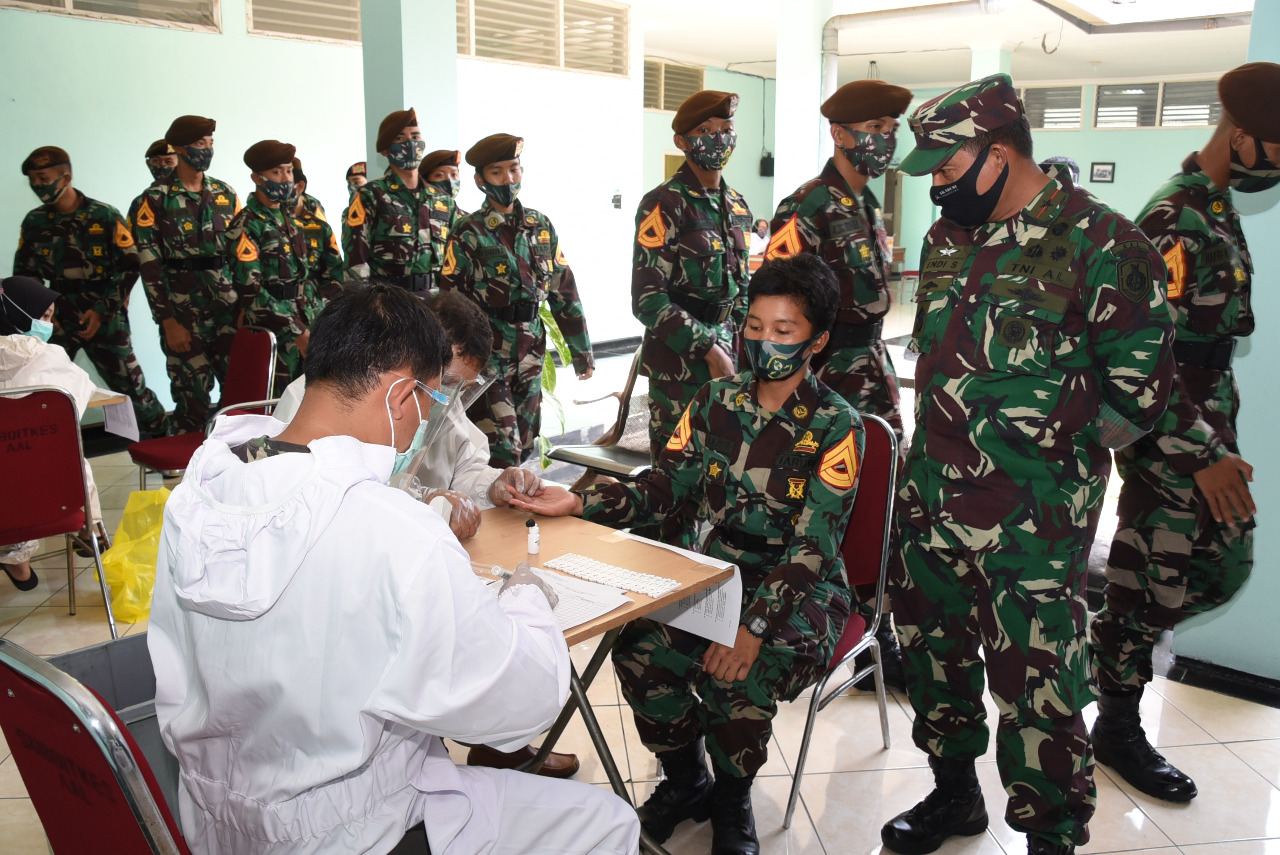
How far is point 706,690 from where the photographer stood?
221 cm

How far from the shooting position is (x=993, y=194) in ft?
6.51

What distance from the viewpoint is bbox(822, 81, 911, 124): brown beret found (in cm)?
316

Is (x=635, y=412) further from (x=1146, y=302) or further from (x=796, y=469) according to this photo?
(x=1146, y=302)

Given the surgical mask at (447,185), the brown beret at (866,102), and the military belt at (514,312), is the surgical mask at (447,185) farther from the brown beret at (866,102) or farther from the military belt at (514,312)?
the brown beret at (866,102)

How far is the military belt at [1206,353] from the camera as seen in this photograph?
2520 millimetres

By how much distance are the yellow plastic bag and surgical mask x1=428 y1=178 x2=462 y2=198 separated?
8.16 feet

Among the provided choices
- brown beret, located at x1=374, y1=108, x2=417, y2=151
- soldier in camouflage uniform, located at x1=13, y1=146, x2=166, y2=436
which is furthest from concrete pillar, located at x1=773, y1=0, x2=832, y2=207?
soldier in camouflage uniform, located at x1=13, y1=146, x2=166, y2=436

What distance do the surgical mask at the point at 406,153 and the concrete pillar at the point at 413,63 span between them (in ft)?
1.13

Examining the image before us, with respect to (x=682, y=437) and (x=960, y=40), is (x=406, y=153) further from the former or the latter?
Result: (x=960, y=40)

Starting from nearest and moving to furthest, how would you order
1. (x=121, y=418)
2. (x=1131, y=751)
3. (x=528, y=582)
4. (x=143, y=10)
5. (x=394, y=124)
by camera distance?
(x=528, y=582) < (x=1131, y=751) < (x=121, y=418) < (x=394, y=124) < (x=143, y=10)

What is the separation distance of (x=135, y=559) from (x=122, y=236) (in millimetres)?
3110

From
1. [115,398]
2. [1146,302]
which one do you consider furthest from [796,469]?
[115,398]

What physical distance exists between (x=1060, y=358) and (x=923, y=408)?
0.33 m

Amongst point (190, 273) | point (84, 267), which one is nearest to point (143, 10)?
point (84, 267)
